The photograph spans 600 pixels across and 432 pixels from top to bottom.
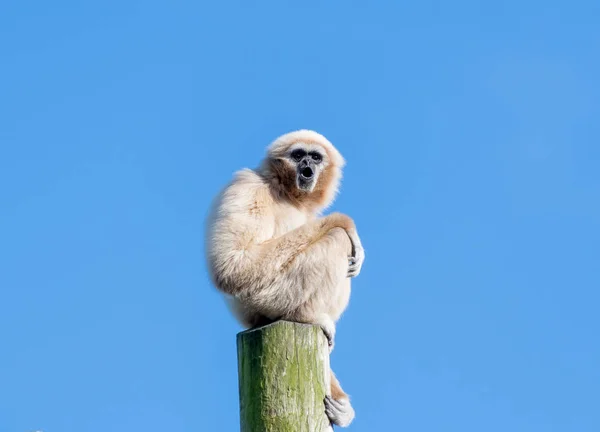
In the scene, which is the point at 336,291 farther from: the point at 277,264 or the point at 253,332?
the point at 253,332

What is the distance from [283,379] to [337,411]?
19.3 inches

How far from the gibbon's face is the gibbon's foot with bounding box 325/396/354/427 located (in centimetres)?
249

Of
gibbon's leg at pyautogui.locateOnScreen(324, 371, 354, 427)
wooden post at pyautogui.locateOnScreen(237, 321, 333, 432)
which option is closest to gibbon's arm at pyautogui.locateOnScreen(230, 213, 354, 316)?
gibbon's leg at pyautogui.locateOnScreen(324, 371, 354, 427)

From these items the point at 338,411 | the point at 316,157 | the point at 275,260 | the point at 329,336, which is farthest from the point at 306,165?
the point at 338,411

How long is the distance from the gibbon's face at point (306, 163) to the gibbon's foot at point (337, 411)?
2.49m

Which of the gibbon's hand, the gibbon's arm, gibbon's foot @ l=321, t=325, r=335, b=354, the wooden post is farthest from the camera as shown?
the gibbon's hand

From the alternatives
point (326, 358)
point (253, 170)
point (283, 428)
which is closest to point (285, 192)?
point (253, 170)

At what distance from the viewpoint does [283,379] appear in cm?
521

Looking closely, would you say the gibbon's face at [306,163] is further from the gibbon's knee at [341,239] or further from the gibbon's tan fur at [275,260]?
the gibbon's knee at [341,239]

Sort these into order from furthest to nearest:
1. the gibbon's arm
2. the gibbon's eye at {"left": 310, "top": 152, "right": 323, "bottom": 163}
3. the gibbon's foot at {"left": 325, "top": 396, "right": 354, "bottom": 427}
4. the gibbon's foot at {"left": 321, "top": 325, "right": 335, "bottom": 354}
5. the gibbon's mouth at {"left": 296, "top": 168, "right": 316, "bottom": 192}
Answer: the gibbon's eye at {"left": 310, "top": 152, "right": 323, "bottom": 163}
the gibbon's mouth at {"left": 296, "top": 168, "right": 316, "bottom": 192}
the gibbon's arm
the gibbon's foot at {"left": 321, "top": 325, "right": 335, "bottom": 354}
the gibbon's foot at {"left": 325, "top": 396, "right": 354, "bottom": 427}

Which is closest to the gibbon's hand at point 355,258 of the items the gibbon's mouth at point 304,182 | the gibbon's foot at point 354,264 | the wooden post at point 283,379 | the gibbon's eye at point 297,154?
the gibbon's foot at point 354,264

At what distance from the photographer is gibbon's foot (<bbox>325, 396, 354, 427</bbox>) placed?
5.41 m

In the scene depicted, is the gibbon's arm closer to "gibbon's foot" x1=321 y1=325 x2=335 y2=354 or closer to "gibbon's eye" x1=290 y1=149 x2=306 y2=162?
"gibbon's foot" x1=321 y1=325 x2=335 y2=354

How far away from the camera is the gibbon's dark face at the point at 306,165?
7.74 m
